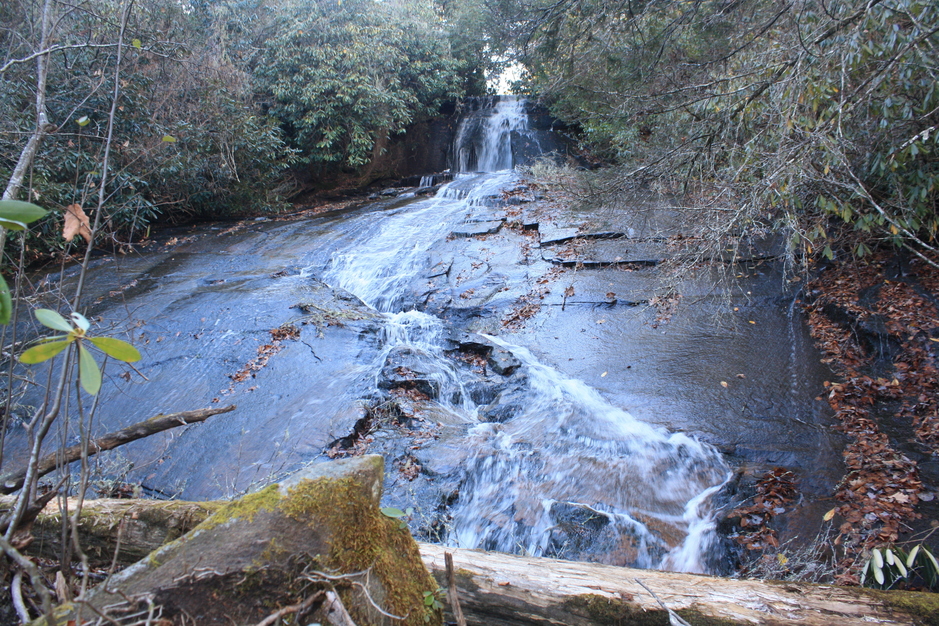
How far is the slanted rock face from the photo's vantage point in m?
1.32

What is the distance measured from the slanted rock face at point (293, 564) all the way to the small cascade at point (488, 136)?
1891 centimetres

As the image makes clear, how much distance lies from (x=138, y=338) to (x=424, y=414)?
454 cm

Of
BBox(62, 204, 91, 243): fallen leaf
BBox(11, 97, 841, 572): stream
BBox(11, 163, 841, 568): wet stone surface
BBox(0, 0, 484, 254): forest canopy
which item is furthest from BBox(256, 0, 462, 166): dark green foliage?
BBox(62, 204, 91, 243): fallen leaf

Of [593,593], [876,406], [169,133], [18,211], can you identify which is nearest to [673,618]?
[593,593]

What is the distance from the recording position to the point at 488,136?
20.3 m

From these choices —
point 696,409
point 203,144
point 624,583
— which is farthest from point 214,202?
point 624,583

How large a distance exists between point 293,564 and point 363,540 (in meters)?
0.24

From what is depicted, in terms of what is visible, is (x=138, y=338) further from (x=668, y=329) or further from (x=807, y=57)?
(x=807, y=57)

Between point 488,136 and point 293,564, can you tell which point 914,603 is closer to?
point 293,564

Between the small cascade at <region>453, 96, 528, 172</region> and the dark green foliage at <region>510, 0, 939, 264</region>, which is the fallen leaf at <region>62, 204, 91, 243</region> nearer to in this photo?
the dark green foliage at <region>510, 0, 939, 264</region>

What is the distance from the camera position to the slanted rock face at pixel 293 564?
1.32m

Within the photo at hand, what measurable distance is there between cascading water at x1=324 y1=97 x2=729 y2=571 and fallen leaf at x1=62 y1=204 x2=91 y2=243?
11.3 ft

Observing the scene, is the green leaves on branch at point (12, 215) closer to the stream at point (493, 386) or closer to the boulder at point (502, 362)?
the stream at point (493, 386)

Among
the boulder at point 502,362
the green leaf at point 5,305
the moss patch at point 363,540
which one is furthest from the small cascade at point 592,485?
the green leaf at point 5,305
